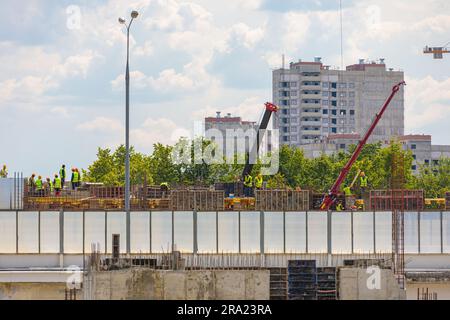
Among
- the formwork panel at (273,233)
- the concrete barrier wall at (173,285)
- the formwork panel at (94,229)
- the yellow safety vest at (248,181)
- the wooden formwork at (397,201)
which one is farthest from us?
the yellow safety vest at (248,181)

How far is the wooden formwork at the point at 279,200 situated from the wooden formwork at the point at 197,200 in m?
2.18

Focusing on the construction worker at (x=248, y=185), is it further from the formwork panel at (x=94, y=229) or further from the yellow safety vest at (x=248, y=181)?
the formwork panel at (x=94, y=229)

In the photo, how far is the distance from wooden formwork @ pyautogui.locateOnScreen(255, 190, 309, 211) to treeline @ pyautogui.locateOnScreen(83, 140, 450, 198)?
59.1 m

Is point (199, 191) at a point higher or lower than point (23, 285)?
higher

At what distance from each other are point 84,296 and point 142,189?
25.0 metres

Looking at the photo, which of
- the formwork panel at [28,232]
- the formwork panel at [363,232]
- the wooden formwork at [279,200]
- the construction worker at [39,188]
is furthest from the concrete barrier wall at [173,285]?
the construction worker at [39,188]

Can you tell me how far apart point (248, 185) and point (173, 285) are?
32.8 meters

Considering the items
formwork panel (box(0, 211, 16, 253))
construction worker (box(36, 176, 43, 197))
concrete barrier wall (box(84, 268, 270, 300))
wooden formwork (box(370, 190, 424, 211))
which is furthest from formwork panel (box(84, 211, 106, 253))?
wooden formwork (box(370, 190, 424, 211))

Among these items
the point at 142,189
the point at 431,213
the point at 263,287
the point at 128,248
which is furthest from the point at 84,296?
the point at 142,189

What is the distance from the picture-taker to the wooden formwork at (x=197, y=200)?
222 ft

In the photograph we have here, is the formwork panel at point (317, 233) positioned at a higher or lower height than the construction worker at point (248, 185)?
lower

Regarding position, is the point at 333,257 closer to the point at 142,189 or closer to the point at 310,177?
the point at 142,189

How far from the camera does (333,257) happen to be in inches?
2467

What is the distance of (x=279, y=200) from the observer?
68.8 meters
